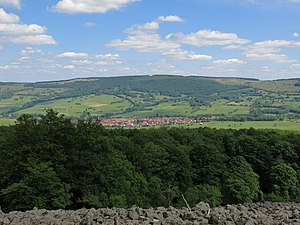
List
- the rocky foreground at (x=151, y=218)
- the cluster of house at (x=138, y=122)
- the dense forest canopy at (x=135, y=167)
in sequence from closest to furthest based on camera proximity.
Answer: the rocky foreground at (x=151, y=218) < the dense forest canopy at (x=135, y=167) < the cluster of house at (x=138, y=122)

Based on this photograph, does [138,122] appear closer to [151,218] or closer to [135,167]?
[135,167]

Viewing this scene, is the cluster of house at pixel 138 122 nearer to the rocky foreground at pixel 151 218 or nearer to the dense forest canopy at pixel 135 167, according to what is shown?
the dense forest canopy at pixel 135 167

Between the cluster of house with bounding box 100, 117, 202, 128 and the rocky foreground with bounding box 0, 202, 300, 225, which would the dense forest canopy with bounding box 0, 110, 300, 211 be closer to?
the rocky foreground with bounding box 0, 202, 300, 225

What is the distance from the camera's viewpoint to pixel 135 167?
46125 millimetres

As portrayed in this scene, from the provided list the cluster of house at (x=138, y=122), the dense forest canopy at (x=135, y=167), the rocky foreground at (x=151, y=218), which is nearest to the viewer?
the rocky foreground at (x=151, y=218)

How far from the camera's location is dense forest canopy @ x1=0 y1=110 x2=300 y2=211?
36.0 meters

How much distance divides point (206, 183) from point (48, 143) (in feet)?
72.9

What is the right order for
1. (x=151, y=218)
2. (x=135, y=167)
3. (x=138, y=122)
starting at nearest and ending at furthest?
(x=151, y=218) < (x=135, y=167) < (x=138, y=122)

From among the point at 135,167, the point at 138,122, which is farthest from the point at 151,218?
the point at 138,122

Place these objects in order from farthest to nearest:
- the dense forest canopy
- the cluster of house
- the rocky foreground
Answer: the cluster of house
the dense forest canopy
the rocky foreground

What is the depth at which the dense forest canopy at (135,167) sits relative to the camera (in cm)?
3597

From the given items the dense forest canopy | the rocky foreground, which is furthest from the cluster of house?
the rocky foreground

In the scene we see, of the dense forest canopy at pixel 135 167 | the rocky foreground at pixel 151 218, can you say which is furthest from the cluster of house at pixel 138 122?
the rocky foreground at pixel 151 218

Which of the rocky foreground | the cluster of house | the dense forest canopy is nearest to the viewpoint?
the rocky foreground
